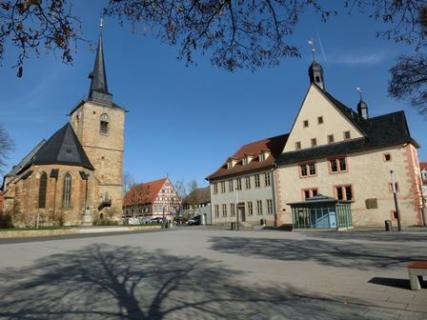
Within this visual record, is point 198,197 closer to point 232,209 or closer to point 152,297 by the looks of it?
point 232,209

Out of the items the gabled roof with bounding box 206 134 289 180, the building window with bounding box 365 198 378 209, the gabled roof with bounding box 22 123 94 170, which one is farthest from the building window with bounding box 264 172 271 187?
the gabled roof with bounding box 22 123 94 170

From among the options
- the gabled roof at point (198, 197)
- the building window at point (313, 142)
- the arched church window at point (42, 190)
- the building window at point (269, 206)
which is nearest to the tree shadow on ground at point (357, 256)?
the building window at point (313, 142)

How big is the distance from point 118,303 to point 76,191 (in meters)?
40.2

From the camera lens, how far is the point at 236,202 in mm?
46188

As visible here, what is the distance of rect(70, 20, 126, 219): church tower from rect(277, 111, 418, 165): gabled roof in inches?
1113

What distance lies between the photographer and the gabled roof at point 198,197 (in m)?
80.7

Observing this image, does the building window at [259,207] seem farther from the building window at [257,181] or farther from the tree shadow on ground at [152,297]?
the tree shadow on ground at [152,297]

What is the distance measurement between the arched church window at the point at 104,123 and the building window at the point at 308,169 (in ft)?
104

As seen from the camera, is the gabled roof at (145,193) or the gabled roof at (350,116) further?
the gabled roof at (145,193)

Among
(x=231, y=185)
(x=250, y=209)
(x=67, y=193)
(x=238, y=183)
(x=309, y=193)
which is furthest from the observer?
(x=231, y=185)

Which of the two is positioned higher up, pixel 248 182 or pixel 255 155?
pixel 255 155

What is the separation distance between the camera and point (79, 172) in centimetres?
4534

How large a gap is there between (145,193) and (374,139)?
61.6m

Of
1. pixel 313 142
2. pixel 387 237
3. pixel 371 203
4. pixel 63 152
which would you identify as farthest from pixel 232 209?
pixel 387 237
